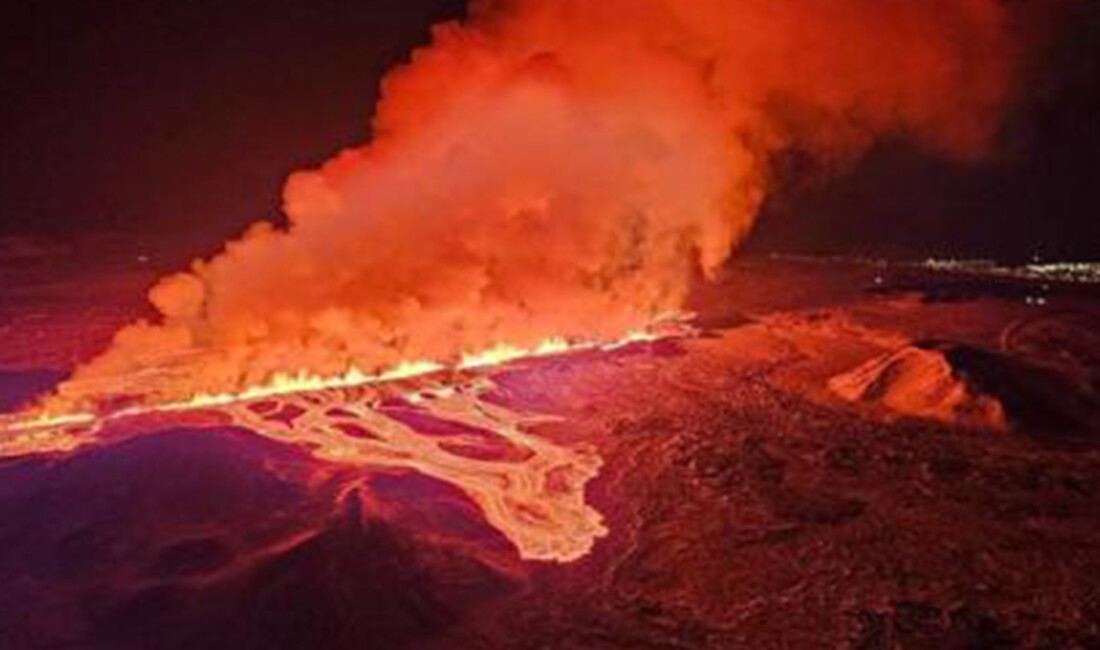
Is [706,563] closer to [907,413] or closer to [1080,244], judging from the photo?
[907,413]

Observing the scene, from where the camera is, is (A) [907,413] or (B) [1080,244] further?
(B) [1080,244]

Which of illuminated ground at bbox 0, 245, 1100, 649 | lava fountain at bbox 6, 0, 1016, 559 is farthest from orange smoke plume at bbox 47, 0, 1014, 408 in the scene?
illuminated ground at bbox 0, 245, 1100, 649

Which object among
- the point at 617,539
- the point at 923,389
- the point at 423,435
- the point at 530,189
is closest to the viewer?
the point at 617,539

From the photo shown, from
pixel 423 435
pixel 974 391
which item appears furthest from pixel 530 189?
pixel 974 391

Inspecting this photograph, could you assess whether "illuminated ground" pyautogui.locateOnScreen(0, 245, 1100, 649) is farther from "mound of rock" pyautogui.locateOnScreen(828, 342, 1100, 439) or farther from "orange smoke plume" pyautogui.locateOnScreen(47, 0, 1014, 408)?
"orange smoke plume" pyautogui.locateOnScreen(47, 0, 1014, 408)

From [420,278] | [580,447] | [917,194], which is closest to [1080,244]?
[917,194]

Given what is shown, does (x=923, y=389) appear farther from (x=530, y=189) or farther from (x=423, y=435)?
(x=530, y=189)
